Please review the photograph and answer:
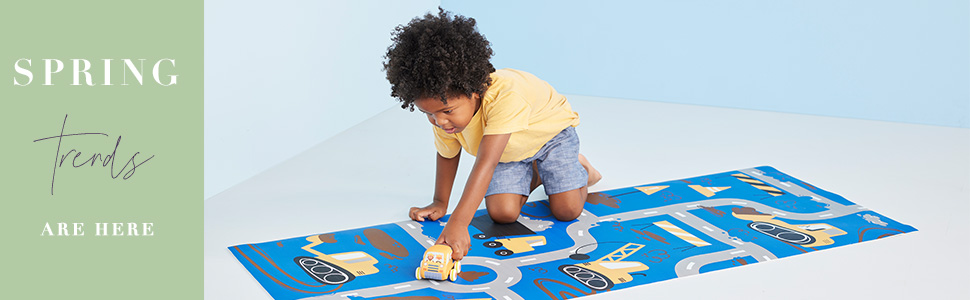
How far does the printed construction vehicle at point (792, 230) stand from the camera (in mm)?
2055

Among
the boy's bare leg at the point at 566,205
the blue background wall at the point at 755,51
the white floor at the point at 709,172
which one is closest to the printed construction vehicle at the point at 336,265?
the white floor at the point at 709,172

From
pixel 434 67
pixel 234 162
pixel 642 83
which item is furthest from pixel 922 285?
pixel 642 83

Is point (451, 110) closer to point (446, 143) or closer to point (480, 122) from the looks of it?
point (480, 122)

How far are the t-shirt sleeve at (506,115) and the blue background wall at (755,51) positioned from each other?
6.11 feet

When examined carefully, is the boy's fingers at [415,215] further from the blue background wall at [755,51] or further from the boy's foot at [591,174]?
the blue background wall at [755,51]

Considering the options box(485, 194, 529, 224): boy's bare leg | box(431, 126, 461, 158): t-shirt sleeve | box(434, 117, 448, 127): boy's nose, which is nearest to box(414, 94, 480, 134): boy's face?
box(434, 117, 448, 127): boy's nose

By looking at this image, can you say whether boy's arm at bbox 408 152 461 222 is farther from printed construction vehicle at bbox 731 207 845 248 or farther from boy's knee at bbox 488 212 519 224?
printed construction vehicle at bbox 731 207 845 248

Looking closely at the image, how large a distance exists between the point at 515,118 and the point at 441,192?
15.3 inches
